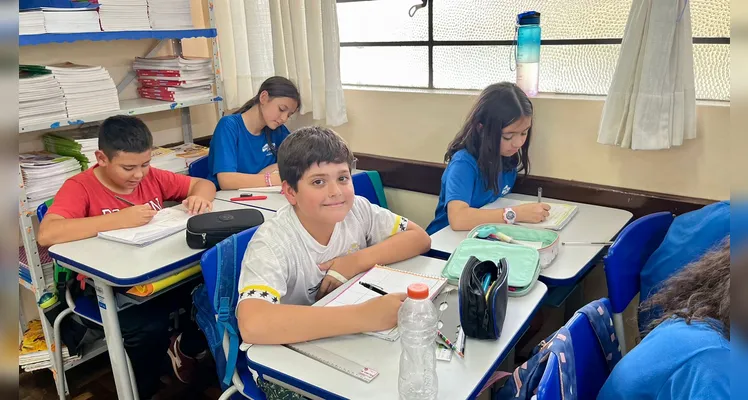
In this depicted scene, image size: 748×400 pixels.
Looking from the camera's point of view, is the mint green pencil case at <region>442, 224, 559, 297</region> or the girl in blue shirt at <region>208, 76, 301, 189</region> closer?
the mint green pencil case at <region>442, 224, 559, 297</region>

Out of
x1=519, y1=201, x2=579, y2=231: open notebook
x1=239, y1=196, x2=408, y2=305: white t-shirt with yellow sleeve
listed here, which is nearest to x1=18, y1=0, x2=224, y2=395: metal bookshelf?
x1=239, y1=196, x2=408, y2=305: white t-shirt with yellow sleeve

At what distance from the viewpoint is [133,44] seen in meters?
2.82

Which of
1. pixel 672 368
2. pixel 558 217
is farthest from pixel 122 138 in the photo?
pixel 672 368

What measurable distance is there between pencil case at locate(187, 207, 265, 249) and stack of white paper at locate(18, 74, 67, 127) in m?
0.83

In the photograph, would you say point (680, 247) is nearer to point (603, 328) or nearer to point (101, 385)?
point (603, 328)

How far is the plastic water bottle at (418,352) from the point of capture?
1.00m

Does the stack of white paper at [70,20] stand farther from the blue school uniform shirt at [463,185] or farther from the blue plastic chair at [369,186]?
the blue school uniform shirt at [463,185]

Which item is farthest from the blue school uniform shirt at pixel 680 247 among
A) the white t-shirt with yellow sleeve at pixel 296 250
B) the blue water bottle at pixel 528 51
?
the blue water bottle at pixel 528 51

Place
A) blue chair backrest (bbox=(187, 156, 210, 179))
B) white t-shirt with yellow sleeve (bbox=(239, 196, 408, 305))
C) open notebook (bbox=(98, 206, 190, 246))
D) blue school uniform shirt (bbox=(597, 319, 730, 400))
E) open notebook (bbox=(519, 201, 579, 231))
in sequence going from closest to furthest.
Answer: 1. blue school uniform shirt (bbox=(597, 319, 730, 400))
2. white t-shirt with yellow sleeve (bbox=(239, 196, 408, 305))
3. open notebook (bbox=(98, 206, 190, 246))
4. open notebook (bbox=(519, 201, 579, 231))
5. blue chair backrest (bbox=(187, 156, 210, 179))

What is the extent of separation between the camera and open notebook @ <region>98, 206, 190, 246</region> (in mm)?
1795

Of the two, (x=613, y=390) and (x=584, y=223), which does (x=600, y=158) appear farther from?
(x=613, y=390)

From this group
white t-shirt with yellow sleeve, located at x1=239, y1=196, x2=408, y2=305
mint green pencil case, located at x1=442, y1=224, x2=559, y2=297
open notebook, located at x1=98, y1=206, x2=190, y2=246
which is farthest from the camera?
open notebook, located at x1=98, y1=206, x2=190, y2=246

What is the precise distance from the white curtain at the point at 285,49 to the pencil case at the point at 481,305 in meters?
1.69

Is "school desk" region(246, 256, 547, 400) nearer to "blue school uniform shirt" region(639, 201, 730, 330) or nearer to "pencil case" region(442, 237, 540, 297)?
"pencil case" region(442, 237, 540, 297)
